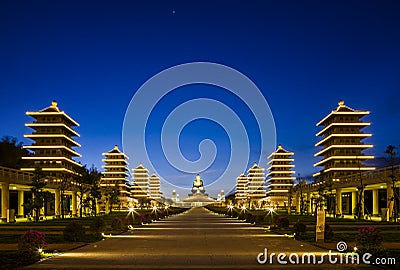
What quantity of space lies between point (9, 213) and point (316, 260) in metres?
43.8

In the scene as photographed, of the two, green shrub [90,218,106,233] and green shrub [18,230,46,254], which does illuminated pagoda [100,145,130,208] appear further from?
green shrub [18,230,46,254]

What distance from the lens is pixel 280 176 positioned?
161 m

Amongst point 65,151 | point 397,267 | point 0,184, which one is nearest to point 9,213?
point 0,184

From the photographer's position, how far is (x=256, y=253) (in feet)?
75.8

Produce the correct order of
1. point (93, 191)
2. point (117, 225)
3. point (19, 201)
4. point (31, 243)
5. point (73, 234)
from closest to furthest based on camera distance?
point (31, 243), point (73, 234), point (117, 225), point (19, 201), point (93, 191)

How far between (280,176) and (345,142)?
151 ft

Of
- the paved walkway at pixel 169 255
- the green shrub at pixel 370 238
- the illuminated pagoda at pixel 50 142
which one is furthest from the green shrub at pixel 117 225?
the illuminated pagoda at pixel 50 142

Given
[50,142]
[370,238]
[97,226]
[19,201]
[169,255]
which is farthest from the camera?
[50,142]

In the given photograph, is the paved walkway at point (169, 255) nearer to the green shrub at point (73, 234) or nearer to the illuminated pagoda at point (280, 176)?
the green shrub at point (73, 234)

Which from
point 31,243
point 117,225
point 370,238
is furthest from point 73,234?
point 370,238

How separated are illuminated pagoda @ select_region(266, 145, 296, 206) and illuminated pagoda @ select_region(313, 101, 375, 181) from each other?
1546 inches

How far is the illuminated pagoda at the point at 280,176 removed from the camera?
159 m

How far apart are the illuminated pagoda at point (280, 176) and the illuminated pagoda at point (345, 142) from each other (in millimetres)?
39270

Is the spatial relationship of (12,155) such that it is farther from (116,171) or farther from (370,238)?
(370,238)
